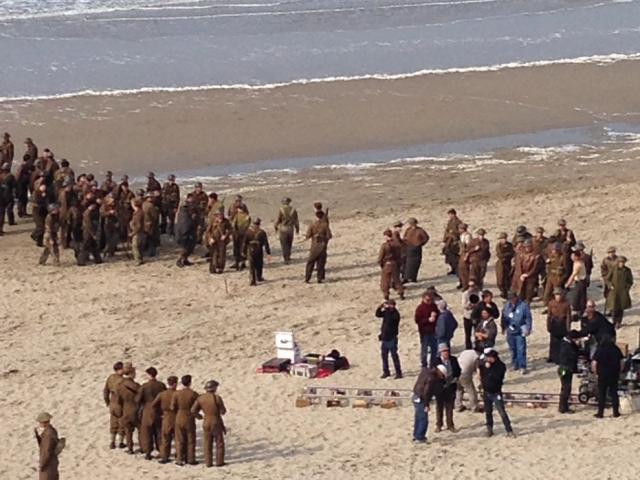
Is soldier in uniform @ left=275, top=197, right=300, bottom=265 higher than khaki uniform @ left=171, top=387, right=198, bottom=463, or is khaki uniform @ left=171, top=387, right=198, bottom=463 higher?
soldier in uniform @ left=275, top=197, right=300, bottom=265

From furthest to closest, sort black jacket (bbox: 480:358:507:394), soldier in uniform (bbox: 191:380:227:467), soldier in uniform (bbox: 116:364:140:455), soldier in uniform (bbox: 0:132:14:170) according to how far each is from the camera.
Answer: soldier in uniform (bbox: 0:132:14:170), soldier in uniform (bbox: 116:364:140:455), black jacket (bbox: 480:358:507:394), soldier in uniform (bbox: 191:380:227:467)

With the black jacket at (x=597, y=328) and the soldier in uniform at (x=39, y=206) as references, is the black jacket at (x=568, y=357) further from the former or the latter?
the soldier in uniform at (x=39, y=206)

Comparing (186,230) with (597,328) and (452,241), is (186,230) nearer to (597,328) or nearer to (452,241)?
(452,241)

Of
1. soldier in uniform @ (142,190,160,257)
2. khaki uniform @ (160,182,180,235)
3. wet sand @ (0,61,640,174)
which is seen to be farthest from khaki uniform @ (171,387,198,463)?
wet sand @ (0,61,640,174)

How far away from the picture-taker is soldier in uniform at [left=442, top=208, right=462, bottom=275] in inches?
1136

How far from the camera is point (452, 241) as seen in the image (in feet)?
95.1

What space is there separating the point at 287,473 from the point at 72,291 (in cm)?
873

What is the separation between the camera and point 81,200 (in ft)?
101

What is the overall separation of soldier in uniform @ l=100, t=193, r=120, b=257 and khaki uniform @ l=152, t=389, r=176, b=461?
8.65 metres

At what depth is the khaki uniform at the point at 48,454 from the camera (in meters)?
21.0

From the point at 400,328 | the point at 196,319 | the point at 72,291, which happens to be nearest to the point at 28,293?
the point at 72,291

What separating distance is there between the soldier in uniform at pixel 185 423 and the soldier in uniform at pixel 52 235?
898 cm

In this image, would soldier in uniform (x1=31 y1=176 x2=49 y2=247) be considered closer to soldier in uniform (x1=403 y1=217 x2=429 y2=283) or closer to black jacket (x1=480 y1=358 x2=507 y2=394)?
soldier in uniform (x1=403 y1=217 x2=429 y2=283)

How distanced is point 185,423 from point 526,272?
7.03m
